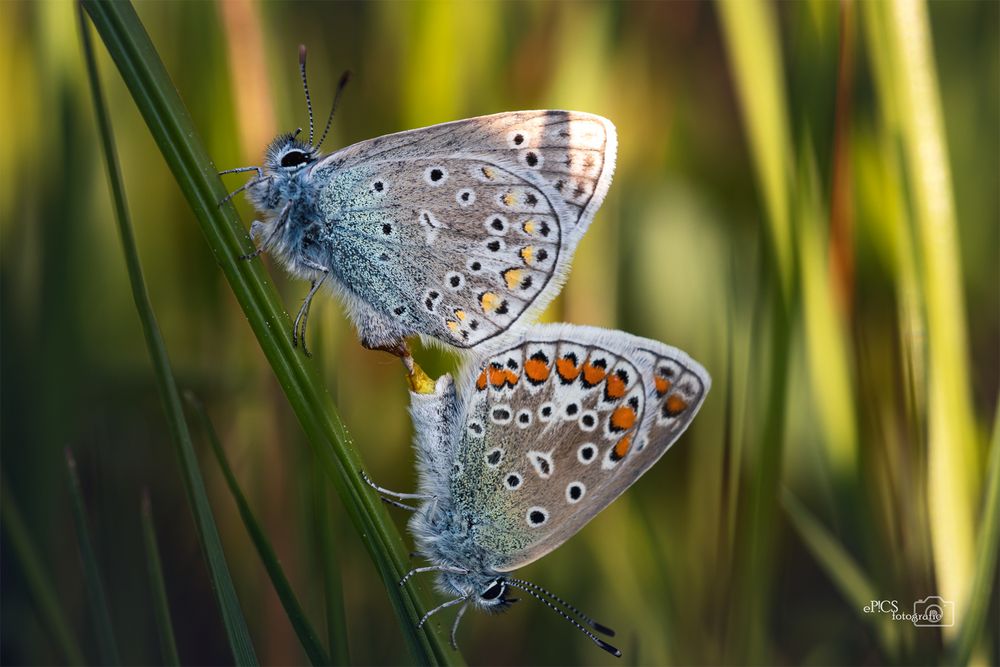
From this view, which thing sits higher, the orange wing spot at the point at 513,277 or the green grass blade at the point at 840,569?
the orange wing spot at the point at 513,277

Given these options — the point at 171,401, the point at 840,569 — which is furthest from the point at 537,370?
the point at 840,569

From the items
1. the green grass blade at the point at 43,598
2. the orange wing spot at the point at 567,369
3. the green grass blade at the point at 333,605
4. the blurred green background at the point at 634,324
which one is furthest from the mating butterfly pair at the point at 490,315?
the green grass blade at the point at 43,598

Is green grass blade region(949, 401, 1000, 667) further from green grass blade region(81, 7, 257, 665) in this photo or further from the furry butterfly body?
green grass blade region(81, 7, 257, 665)

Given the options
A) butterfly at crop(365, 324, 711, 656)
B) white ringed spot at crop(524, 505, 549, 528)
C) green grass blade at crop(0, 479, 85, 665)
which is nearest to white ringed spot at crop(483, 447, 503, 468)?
butterfly at crop(365, 324, 711, 656)

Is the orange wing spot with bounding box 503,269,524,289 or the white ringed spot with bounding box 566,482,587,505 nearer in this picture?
the white ringed spot with bounding box 566,482,587,505

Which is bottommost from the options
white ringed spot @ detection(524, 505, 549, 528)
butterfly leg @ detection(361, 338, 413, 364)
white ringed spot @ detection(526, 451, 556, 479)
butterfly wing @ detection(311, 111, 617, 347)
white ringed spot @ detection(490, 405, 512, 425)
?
white ringed spot @ detection(524, 505, 549, 528)

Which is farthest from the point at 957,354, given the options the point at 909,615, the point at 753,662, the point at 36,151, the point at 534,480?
the point at 36,151

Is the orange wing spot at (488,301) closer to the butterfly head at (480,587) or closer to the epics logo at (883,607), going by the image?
the butterfly head at (480,587)
